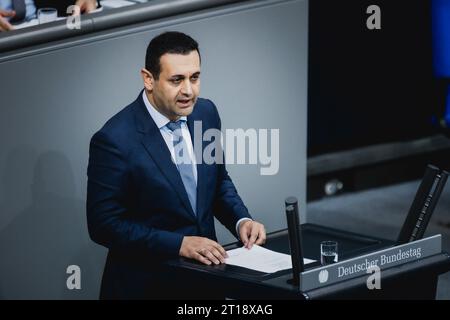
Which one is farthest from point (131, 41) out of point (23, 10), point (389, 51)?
point (389, 51)

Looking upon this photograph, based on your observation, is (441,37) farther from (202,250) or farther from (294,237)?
(294,237)

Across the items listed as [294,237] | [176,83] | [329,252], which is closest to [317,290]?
[294,237]

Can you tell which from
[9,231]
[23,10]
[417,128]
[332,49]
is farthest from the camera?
[417,128]

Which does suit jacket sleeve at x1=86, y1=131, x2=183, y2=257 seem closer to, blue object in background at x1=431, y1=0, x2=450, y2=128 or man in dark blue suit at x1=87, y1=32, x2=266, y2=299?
man in dark blue suit at x1=87, y1=32, x2=266, y2=299

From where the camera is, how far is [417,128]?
656cm

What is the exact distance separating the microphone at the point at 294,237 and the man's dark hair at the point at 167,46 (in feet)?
2.17

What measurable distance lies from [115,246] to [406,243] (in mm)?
877

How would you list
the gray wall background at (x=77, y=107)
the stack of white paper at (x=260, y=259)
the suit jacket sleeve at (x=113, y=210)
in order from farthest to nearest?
1. the gray wall background at (x=77, y=107)
2. the suit jacket sleeve at (x=113, y=210)
3. the stack of white paper at (x=260, y=259)

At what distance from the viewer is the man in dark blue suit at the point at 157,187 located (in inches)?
130

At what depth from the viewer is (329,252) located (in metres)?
3.21

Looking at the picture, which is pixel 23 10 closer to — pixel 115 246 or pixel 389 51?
pixel 115 246

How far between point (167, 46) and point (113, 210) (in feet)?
1.70

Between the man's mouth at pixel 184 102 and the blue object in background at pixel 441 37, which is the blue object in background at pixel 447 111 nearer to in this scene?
the blue object in background at pixel 441 37

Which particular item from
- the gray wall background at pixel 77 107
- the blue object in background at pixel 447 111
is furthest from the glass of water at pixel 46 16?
the blue object in background at pixel 447 111
